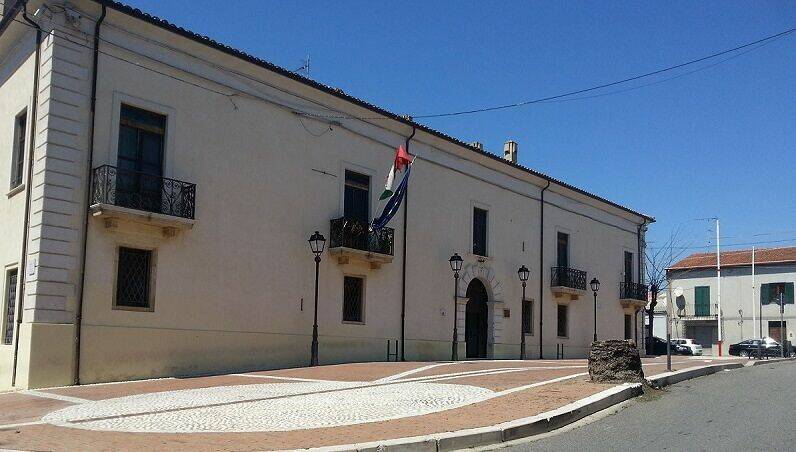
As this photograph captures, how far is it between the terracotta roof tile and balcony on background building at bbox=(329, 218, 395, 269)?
134ft

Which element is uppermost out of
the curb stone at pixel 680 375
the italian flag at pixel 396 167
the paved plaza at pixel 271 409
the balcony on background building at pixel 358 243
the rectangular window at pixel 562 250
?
the italian flag at pixel 396 167

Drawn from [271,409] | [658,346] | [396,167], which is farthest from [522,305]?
[271,409]

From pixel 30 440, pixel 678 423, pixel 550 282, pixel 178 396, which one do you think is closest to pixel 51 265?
pixel 178 396

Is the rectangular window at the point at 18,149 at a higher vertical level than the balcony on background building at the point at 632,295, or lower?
higher

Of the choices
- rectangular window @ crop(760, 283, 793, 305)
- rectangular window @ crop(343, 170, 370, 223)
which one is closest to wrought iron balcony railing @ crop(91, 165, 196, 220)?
rectangular window @ crop(343, 170, 370, 223)

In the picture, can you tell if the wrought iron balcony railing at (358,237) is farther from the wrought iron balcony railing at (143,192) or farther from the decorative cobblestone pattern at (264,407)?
the decorative cobblestone pattern at (264,407)

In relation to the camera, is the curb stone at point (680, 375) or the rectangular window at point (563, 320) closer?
the curb stone at point (680, 375)

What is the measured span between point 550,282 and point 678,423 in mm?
22810

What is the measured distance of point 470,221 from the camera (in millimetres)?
28328

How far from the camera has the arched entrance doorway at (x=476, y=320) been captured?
28.7 meters

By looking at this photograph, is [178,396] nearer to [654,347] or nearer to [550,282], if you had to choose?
[550,282]

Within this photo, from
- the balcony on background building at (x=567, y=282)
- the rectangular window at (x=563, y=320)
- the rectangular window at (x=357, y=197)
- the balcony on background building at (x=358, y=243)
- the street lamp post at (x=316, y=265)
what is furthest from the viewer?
the rectangular window at (x=563, y=320)

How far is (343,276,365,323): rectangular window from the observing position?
2270 centimetres

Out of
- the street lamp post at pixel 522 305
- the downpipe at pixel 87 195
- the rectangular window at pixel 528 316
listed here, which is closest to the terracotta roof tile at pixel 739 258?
the rectangular window at pixel 528 316
